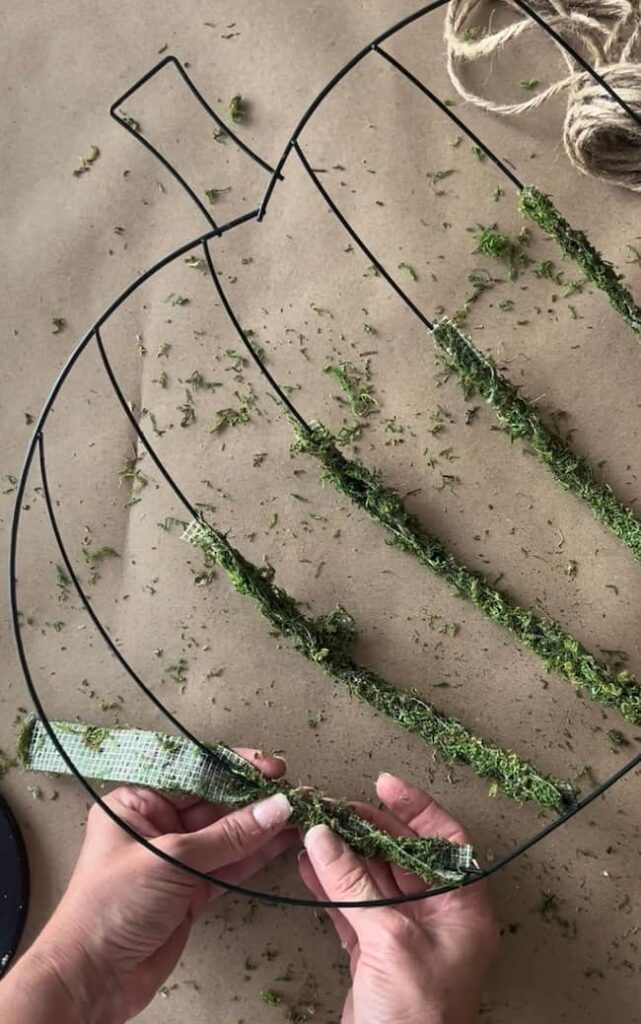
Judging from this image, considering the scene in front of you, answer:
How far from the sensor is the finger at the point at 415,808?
3.95 ft

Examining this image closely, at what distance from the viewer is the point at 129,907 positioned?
1148 mm

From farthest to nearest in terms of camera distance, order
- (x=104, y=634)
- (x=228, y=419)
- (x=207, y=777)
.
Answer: (x=228, y=419)
(x=207, y=777)
(x=104, y=634)

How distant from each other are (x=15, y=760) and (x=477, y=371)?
83 centimetres

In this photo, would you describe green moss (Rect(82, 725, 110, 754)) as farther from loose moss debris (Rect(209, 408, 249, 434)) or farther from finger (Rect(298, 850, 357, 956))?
loose moss debris (Rect(209, 408, 249, 434))

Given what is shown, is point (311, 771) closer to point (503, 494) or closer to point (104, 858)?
point (104, 858)

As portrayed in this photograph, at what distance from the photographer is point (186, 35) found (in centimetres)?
137

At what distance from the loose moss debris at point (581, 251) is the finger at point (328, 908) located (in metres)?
0.82

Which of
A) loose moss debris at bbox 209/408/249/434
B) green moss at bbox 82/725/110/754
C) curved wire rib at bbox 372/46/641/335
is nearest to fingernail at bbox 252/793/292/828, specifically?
green moss at bbox 82/725/110/754

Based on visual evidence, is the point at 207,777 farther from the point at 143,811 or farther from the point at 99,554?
the point at 99,554

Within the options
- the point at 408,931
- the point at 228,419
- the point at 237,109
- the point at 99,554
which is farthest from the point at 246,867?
the point at 237,109

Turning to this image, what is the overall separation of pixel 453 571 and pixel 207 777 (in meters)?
0.42

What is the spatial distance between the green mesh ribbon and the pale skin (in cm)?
3

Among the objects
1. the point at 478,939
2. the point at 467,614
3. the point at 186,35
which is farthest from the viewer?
the point at 186,35

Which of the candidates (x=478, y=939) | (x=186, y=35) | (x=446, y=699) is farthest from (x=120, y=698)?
(x=186, y=35)
